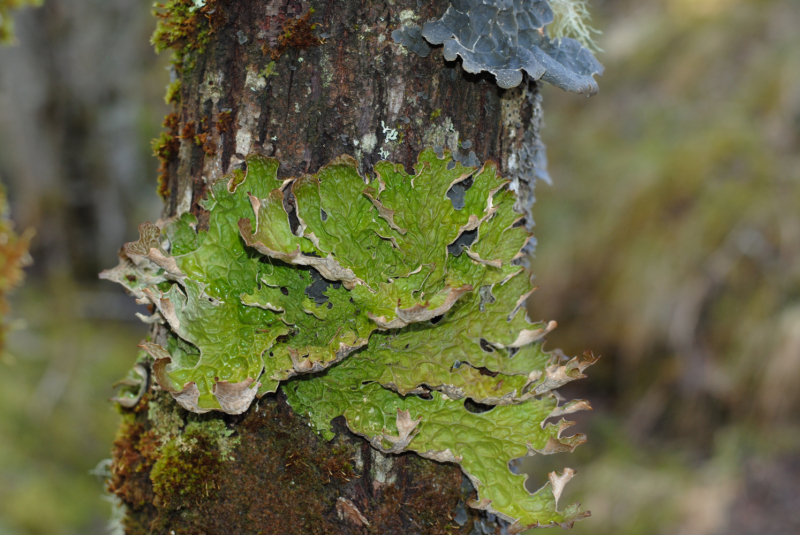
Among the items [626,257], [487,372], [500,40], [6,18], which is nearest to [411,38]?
[500,40]

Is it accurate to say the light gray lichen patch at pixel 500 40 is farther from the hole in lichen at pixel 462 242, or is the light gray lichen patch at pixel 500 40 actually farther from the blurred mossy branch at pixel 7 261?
the blurred mossy branch at pixel 7 261

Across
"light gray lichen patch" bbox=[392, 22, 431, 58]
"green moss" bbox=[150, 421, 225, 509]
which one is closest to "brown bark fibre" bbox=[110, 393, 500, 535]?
"green moss" bbox=[150, 421, 225, 509]

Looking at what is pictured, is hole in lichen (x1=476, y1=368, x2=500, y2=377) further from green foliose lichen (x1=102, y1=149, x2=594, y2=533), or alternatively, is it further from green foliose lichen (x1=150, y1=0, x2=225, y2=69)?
green foliose lichen (x1=150, y1=0, x2=225, y2=69)

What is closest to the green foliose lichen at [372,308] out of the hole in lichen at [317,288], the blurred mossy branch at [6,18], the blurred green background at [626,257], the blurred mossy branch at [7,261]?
the hole in lichen at [317,288]

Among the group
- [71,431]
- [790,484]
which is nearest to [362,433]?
[790,484]

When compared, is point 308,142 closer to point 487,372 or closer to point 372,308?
point 372,308

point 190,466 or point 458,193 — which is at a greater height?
point 458,193
